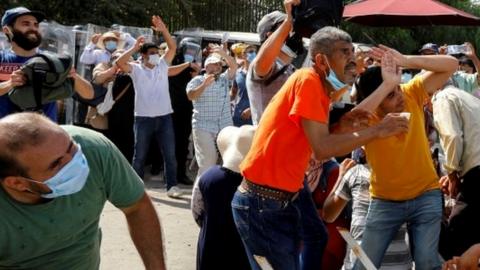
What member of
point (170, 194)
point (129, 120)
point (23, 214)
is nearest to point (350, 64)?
point (23, 214)

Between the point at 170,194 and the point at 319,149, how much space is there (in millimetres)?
5044

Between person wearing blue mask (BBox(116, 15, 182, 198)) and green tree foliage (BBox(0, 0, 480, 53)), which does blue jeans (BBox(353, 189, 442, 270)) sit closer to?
person wearing blue mask (BBox(116, 15, 182, 198))

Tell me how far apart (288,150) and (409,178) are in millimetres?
955

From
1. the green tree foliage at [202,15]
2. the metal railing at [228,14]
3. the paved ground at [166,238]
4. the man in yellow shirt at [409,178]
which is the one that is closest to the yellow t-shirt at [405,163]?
the man in yellow shirt at [409,178]

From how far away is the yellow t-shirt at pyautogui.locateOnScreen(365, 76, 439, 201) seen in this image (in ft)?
13.1

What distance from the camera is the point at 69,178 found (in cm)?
249

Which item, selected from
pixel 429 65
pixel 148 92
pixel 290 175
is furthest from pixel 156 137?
pixel 290 175

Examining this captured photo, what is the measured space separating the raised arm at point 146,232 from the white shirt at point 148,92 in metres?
5.21

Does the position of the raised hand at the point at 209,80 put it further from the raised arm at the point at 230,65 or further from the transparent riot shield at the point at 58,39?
the transparent riot shield at the point at 58,39

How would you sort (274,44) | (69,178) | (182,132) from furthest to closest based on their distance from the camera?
(182,132) → (274,44) → (69,178)

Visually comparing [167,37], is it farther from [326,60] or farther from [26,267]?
[26,267]

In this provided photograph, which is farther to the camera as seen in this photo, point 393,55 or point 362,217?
point 362,217

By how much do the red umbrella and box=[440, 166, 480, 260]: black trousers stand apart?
5.17 meters

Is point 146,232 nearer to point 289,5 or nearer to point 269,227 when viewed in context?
point 269,227
